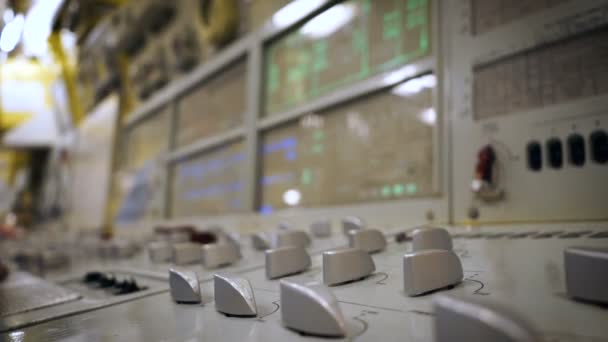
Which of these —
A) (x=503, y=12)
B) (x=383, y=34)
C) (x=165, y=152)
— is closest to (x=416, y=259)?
(x=503, y=12)

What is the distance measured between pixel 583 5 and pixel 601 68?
131 millimetres

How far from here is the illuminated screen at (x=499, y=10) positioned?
92cm

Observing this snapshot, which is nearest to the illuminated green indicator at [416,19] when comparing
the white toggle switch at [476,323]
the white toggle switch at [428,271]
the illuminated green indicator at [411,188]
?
the illuminated green indicator at [411,188]

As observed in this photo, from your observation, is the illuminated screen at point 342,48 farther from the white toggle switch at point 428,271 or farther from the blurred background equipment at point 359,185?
the white toggle switch at point 428,271

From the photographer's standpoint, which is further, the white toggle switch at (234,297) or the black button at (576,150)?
the black button at (576,150)

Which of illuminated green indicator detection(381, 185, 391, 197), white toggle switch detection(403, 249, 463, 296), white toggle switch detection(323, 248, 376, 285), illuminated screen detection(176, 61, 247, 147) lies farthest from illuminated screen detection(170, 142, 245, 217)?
white toggle switch detection(403, 249, 463, 296)

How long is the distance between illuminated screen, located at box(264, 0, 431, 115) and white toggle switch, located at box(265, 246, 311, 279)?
30.6 inches

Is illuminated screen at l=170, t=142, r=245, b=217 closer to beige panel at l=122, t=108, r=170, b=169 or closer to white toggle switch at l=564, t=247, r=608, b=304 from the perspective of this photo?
beige panel at l=122, t=108, r=170, b=169

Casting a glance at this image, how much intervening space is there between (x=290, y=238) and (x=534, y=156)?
50cm

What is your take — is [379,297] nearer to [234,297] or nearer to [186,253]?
[234,297]

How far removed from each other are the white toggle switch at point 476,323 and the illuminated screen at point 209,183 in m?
1.66

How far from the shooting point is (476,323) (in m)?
0.25

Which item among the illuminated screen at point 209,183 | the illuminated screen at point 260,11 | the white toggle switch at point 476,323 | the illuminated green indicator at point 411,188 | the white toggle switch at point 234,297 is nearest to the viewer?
the white toggle switch at point 476,323

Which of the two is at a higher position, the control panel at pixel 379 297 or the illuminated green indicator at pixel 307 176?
the illuminated green indicator at pixel 307 176
